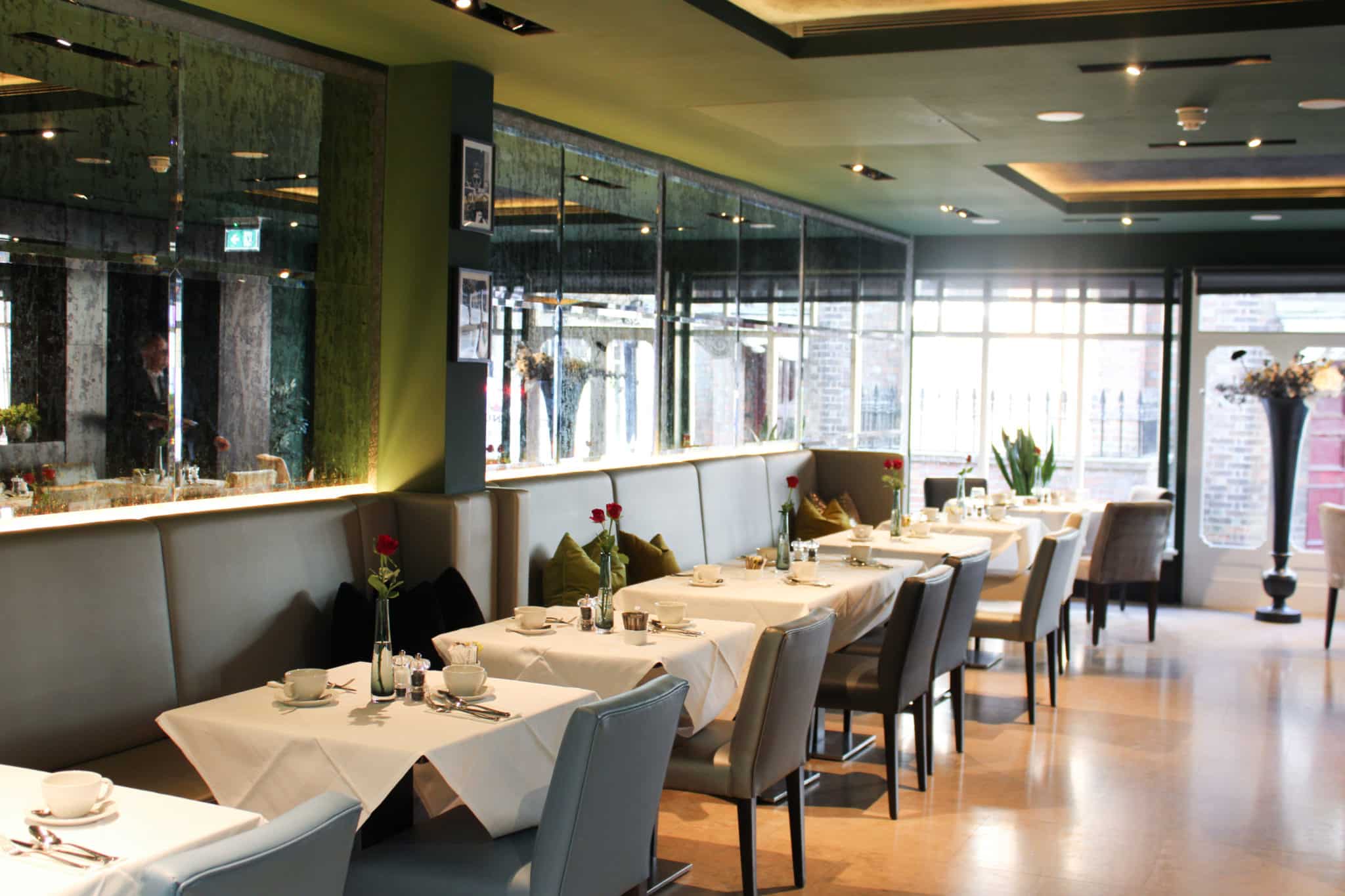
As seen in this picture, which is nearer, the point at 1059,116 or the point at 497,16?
the point at 497,16

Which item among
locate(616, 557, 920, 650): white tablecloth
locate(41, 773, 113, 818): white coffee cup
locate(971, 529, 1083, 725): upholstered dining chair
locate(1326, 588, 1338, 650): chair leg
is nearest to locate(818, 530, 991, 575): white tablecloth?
locate(971, 529, 1083, 725): upholstered dining chair

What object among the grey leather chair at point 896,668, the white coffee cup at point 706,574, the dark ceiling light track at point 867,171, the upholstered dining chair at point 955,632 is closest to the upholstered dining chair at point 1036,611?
the upholstered dining chair at point 955,632

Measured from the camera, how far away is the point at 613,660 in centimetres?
382

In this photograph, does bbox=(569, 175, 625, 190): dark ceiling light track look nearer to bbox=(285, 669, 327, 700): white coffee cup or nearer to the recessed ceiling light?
the recessed ceiling light

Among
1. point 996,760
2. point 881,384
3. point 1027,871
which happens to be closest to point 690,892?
point 1027,871

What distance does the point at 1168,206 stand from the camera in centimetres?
929

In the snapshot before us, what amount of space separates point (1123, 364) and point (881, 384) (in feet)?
6.43

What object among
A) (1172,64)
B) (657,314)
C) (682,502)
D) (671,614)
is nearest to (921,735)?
(671,614)

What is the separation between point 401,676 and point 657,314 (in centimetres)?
428

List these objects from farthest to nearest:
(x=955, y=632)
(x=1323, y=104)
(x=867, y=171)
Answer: (x=867, y=171), (x=1323, y=104), (x=955, y=632)

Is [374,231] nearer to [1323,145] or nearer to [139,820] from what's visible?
[139,820]

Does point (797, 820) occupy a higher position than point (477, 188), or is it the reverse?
point (477, 188)

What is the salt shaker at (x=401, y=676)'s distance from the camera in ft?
10.7

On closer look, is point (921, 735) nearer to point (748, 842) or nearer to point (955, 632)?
point (955, 632)
